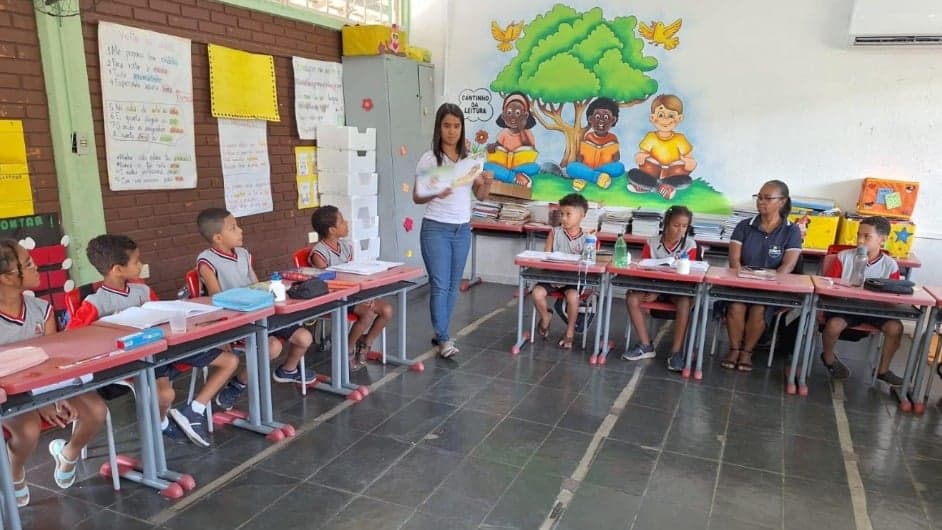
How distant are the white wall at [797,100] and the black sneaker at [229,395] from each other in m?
4.21

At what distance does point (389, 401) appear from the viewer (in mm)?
3479

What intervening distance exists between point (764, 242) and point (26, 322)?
420 centimetres

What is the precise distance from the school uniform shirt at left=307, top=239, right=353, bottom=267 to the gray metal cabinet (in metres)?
1.80

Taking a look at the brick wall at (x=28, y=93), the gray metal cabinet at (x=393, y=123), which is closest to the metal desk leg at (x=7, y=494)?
the brick wall at (x=28, y=93)

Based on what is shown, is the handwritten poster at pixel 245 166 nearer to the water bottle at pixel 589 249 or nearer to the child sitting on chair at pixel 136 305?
the child sitting on chair at pixel 136 305

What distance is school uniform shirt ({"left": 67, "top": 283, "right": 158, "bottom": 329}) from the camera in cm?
261

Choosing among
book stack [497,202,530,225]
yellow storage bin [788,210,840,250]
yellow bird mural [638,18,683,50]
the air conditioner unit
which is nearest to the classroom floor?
yellow storage bin [788,210,840,250]

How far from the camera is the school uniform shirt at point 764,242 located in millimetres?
4141

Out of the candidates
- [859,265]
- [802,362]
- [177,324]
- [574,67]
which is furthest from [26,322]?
[574,67]

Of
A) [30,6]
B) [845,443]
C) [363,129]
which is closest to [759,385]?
[845,443]

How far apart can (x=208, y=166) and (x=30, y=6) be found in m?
1.38

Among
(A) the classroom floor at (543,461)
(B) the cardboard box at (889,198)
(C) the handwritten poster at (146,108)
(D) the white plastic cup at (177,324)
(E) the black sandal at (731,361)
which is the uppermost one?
(C) the handwritten poster at (146,108)

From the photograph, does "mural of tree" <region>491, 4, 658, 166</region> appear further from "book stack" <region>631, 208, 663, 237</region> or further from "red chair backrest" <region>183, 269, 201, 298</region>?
"red chair backrest" <region>183, 269, 201, 298</region>

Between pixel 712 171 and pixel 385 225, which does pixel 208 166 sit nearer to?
pixel 385 225
